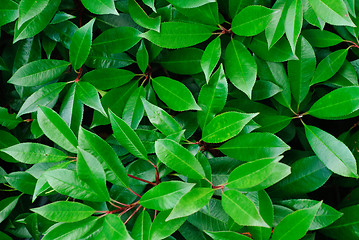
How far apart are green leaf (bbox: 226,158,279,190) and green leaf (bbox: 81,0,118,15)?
47 centimetres

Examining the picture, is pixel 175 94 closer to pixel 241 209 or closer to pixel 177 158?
pixel 177 158

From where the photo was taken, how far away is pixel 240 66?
88 cm

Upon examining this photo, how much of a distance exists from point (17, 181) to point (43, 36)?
427 mm

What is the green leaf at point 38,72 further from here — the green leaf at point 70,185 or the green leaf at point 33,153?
the green leaf at point 70,185

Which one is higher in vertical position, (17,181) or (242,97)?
(242,97)

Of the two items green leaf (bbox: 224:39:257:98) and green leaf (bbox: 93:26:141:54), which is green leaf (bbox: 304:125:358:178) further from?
green leaf (bbox: 93:26:141:54)

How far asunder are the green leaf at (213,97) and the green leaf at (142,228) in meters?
0.26

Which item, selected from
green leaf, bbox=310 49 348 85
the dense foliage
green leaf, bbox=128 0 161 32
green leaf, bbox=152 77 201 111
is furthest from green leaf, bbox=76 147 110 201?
green leaf, bbox=310 49 348 85

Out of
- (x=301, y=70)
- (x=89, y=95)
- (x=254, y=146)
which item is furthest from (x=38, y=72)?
(x=301, y=70)

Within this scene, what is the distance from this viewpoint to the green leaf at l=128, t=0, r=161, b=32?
0.86m

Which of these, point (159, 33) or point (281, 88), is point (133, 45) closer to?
point (159, 33)

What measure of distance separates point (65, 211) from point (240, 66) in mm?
536

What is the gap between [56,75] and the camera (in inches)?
38.1

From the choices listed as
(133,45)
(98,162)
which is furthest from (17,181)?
(133,45)
